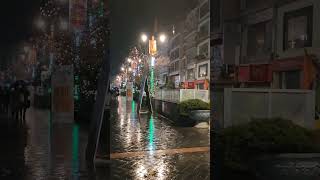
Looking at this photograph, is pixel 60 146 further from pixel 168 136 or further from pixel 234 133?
pixel 234 133

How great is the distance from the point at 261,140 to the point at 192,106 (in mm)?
9393

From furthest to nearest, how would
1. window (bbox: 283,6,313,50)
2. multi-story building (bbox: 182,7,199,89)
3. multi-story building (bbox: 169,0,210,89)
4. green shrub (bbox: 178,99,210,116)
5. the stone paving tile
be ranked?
green shrub (bbox: 178,99,210,116) < multi-story building (bbox: 182,7,199,89) < multi-story building (bbox: 169,0,210,89) < the stone paving tile < window (bbox: 283,6,313,50)

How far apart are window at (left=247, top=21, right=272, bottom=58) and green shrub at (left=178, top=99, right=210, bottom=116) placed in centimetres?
953

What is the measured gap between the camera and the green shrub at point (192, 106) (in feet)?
49.1

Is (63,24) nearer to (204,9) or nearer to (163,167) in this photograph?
(204,9)

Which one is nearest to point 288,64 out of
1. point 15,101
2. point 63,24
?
point 15,101

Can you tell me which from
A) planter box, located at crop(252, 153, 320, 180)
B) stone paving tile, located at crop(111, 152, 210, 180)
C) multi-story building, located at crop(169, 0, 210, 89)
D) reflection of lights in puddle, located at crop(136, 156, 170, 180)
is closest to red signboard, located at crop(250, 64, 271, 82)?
planter box, located at crop(252, 153, 320, 180)

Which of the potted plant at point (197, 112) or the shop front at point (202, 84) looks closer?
the shop front at point (202, 84)

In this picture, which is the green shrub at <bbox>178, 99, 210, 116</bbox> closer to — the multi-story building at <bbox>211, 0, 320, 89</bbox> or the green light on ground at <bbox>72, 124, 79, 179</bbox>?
the green light on ground at <bbox>72, 124, 79, 179</bbox>

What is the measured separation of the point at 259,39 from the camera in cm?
518

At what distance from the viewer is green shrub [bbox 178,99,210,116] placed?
14969 mm

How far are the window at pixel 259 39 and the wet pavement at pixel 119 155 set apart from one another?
296cm

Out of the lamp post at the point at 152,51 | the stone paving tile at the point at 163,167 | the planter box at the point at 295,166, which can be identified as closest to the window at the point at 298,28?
the planter box at the point at 295,166

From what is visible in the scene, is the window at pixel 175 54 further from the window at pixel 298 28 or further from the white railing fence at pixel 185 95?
the window at pixel 298 28
